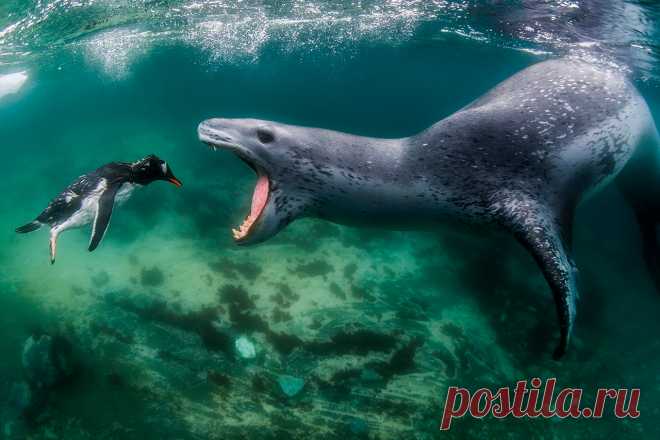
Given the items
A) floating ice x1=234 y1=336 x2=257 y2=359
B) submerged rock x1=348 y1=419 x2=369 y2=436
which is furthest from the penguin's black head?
submerged rock x1=348 y1=419 x2=369 y2=436

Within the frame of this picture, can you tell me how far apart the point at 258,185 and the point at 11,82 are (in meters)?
24.6

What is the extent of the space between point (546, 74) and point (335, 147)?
8.17 feet

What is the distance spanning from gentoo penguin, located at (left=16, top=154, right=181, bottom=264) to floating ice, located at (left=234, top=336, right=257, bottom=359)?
249 cm

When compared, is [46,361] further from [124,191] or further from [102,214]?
[102,214]

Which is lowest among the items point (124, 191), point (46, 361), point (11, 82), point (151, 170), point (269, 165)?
point (46, 361)

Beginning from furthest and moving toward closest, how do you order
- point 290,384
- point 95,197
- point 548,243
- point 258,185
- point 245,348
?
point 245,348 < point 290,384 < point 95,197 < point 258,185 < point 548,243

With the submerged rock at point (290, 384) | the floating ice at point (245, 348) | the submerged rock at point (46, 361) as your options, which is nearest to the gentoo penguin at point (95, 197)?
the floating ice at point (245, 348)

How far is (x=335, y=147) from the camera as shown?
10.8ft

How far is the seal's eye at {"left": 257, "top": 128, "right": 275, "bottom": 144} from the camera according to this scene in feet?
10.3

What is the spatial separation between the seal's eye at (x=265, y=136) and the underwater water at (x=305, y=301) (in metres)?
1.75

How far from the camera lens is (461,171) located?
3.31 metres

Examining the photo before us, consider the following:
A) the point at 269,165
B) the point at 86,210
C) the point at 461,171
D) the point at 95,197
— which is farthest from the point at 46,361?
the point at 461,171

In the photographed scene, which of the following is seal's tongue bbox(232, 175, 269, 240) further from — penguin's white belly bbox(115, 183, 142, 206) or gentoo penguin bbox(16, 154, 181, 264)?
penguin's white belly bbox(115, 183, 142, 206)

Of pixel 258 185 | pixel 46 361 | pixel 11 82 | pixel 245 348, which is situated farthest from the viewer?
pixel 11 82
